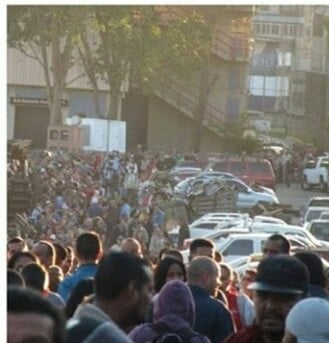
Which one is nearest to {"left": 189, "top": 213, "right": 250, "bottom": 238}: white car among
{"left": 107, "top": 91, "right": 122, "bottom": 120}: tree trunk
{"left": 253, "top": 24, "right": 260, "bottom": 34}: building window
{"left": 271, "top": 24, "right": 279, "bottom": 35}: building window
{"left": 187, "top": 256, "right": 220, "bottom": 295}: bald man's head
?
{"left": 107, "top": 91, "right": 122, "bottom": 120}: tree trunk

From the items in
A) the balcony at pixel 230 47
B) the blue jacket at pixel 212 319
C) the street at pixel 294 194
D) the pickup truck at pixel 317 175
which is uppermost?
the balcony at pixel 230 47

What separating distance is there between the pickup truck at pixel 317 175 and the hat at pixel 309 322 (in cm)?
5572

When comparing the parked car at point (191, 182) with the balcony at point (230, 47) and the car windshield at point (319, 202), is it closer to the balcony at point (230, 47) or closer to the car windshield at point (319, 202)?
the car windshield at point (319, 202)

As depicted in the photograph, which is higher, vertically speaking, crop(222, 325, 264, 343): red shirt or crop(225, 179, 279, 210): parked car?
crop(222, 325, 264, 343): red shirt

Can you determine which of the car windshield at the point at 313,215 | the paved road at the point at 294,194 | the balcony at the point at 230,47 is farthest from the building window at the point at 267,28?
the car windshield at the point at 313,215

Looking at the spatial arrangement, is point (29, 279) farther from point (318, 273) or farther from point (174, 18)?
point (174, 18)

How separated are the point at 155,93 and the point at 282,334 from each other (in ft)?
200

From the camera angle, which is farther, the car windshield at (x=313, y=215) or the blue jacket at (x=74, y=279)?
the car windshield at (x=313, y=215)

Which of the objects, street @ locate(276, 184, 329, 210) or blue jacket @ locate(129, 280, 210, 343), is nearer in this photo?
blue jacket @ locate(129, 280, 210, 343)

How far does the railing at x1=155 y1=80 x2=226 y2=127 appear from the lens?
68.1 m

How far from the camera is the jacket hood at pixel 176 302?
7.99 meters

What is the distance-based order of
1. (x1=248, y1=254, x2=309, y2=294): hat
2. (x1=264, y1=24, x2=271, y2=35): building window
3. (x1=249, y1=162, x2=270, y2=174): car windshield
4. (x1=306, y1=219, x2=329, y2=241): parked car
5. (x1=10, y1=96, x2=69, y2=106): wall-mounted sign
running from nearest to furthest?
(x1=248, y1=254, x2=309, y2=294): hat → (x1=306, y1=219, x2=329, y2=241): parked car → (x1=249, y1=162, x2=270, y2=174): car windshield → (x1=10, y1=96, x2=69, y2=106): wall-mounted sign → (x1=264, y1=24, x2=271, y2=35): building window

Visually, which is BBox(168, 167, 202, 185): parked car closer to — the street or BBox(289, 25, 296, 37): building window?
the street

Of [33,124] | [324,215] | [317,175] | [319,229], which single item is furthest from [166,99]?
[319,229]
